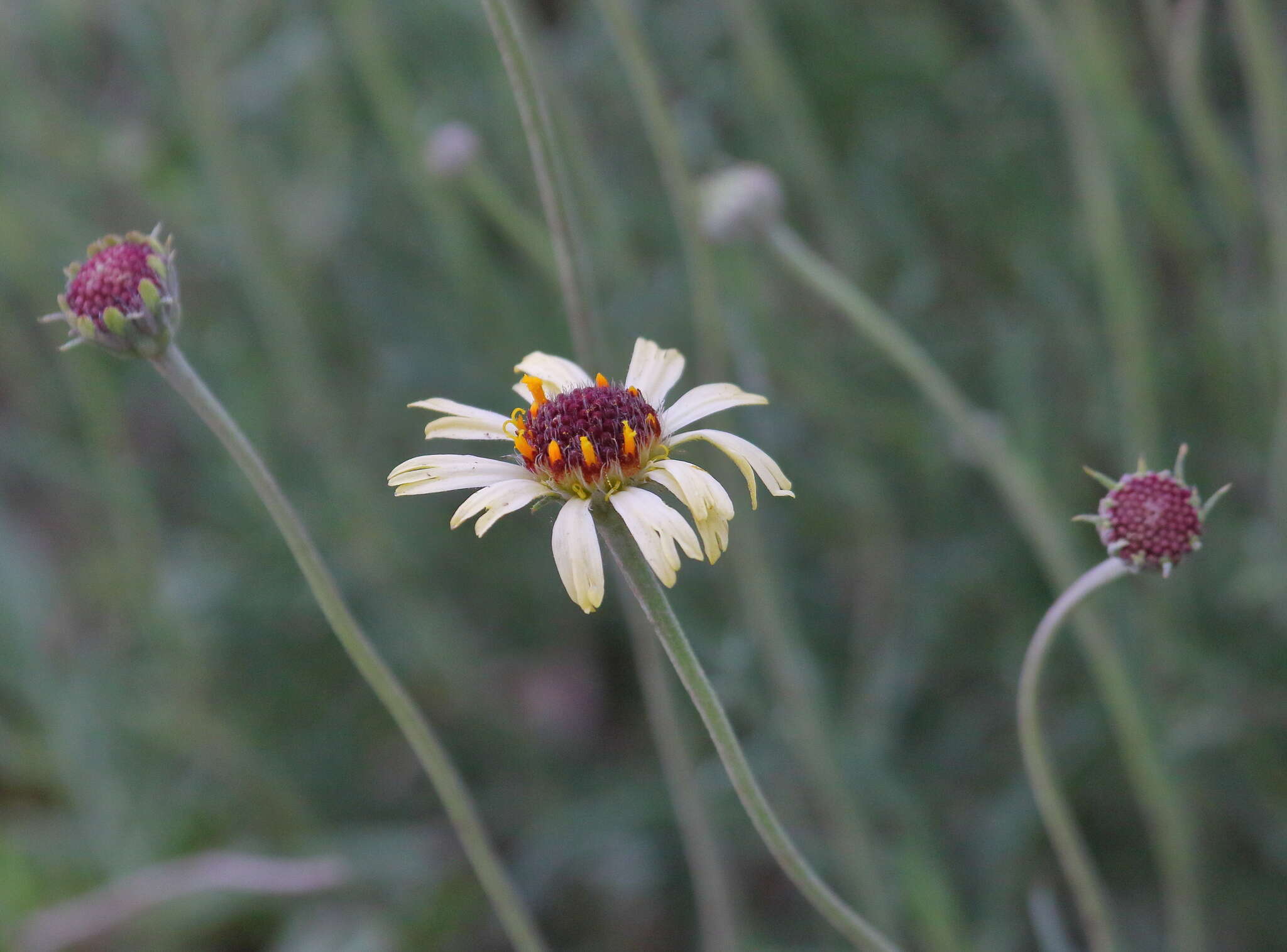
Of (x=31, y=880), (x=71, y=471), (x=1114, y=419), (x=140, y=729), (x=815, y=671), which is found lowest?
(x=31, y=880)

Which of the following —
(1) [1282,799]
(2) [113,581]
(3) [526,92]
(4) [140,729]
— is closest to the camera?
(3) [526,92]

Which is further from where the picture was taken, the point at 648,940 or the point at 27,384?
the point at 27,384

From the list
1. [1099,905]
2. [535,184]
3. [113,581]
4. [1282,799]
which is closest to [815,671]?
[1282,799]

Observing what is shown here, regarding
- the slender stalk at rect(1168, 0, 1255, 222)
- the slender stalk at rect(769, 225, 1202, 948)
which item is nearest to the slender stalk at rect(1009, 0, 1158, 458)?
the slender stalk at rect(1168, 0, 1255, 222)

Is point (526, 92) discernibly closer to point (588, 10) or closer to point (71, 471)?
point (588, 10)

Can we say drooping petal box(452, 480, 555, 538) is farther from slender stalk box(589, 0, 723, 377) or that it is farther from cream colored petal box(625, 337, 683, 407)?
slender stalk box(589, 0, 723, 377)

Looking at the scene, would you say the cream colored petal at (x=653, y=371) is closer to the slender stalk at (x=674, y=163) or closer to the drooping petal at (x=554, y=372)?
the drooping petal at (x=554, y=372)

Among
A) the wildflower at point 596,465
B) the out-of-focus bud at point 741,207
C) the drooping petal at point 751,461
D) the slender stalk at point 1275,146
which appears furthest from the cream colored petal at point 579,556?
the slender stalk at point 1275,146

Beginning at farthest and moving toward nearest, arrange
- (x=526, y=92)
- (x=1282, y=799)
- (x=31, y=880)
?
(x=31, y=880), (x=1282, y=799), (x=526, y=92)
